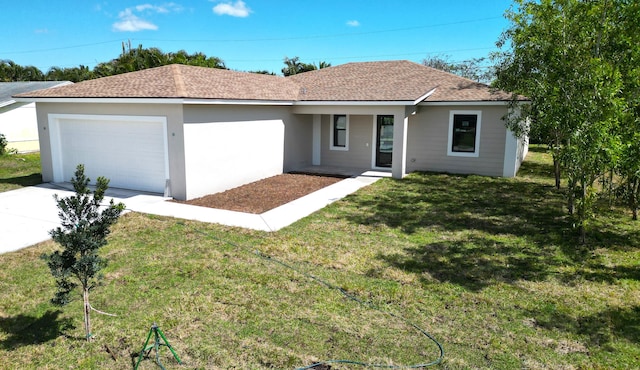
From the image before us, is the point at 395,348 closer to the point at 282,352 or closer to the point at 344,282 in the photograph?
the point at 282,352

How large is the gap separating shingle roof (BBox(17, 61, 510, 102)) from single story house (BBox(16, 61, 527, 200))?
5 centimetres

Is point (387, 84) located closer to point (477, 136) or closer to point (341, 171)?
point (341, 171)

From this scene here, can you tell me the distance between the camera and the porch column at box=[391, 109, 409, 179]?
15531mm

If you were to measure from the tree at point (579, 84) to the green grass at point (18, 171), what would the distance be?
613 inches

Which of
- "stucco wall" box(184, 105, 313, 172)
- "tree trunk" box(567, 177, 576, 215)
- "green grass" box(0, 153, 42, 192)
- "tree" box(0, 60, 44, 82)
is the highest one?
"tree" box(0, 60, 44, 82)

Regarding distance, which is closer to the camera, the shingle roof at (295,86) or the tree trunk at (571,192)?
the tree trunk at (571,192)

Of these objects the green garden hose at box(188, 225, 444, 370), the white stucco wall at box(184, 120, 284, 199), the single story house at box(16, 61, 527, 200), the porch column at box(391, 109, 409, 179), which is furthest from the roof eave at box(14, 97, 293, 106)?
the porch column at box(391, 109, 409, 179)

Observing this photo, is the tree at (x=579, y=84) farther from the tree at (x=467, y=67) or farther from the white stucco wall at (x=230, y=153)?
the tree at (x=467, y=67)

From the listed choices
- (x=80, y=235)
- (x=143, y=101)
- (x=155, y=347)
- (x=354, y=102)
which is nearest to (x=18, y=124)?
(x=143, y=101)

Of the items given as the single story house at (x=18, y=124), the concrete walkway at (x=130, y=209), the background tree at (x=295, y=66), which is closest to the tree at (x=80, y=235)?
the concrete walkway at (x=130, y=209)

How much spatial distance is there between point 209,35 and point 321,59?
28.5 m

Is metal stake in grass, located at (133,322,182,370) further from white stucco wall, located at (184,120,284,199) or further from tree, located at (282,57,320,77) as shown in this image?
tree, located at (282,57,320,77)

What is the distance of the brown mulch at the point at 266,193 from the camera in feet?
38.4

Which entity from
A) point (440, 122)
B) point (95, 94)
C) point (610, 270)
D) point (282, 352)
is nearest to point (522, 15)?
point (440, 122)
